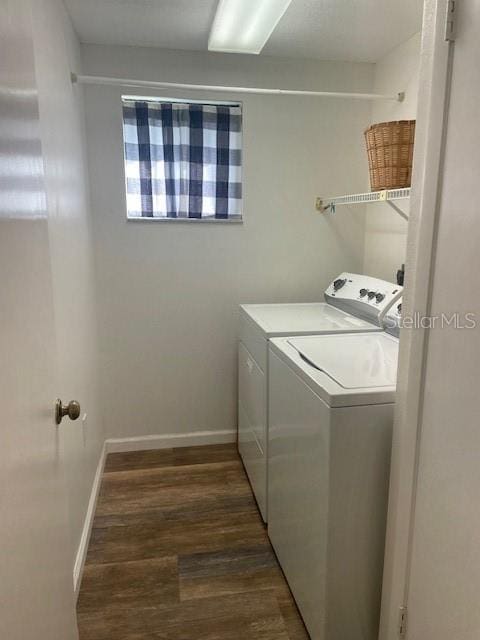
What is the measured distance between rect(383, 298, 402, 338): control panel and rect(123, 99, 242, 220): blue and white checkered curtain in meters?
1.25

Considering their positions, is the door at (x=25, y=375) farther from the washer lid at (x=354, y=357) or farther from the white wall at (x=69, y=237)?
the washer lid at (x=354, y=357)

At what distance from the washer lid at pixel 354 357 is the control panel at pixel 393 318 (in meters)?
0.04

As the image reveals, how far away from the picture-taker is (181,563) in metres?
1.97

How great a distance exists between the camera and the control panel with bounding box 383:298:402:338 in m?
1.96

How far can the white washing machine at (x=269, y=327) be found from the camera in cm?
210

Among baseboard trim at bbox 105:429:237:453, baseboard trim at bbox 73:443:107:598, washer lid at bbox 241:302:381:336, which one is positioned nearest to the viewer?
baseboard trim at bbox 73:443:107:598

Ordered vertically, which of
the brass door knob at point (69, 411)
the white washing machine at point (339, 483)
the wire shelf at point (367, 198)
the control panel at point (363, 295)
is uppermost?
the wire shelf at point (367, 198)

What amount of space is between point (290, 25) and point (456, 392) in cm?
201

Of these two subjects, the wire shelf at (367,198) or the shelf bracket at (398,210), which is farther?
the shelf bracket at (398,210)

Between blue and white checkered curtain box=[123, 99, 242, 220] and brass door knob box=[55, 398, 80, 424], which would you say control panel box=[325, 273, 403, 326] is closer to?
blue and white checkered curtain box=[123, 99, 242, 220]

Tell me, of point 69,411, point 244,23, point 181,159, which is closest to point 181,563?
point 69,411

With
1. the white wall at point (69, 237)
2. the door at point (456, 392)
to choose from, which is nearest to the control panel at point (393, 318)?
the door at point (456, 392)

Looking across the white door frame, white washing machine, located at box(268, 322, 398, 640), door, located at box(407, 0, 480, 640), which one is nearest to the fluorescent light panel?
the white door frame

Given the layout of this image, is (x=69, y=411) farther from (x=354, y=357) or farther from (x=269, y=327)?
(x=269, y=327)
